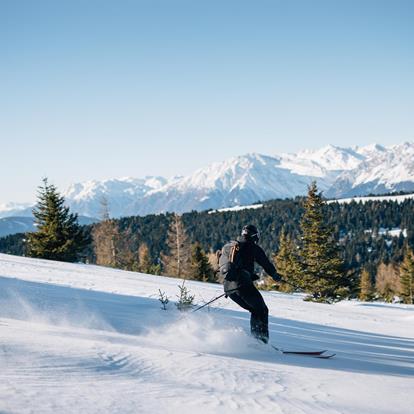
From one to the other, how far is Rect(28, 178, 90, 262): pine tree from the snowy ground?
23608mm

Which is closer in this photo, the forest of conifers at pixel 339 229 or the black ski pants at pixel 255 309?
the black ski pants at pixel 255 309

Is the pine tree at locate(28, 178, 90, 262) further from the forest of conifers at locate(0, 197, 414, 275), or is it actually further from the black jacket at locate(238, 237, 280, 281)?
the forest of conifers at locate(0, 197, 414, 275)

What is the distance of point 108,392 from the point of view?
4.17 metres

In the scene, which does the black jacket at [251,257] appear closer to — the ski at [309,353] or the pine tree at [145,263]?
the ski at [309,353]

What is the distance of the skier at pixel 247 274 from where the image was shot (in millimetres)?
8039

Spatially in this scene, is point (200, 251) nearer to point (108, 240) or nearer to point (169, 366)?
point (108, 240)

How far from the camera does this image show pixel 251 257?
8242 millimetres

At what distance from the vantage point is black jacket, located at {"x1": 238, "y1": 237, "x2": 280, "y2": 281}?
26.7 ft

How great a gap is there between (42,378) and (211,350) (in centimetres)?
341

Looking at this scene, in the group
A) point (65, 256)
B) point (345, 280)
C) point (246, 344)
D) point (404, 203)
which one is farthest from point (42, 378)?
point (404, 203)

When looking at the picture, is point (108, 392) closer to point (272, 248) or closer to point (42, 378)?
point (42, 378)

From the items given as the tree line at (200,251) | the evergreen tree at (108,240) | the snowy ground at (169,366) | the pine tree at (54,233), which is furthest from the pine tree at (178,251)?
the snowy ground at (169,366)

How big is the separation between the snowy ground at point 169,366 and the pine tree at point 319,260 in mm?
23527

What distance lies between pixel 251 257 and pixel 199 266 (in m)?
36.3
